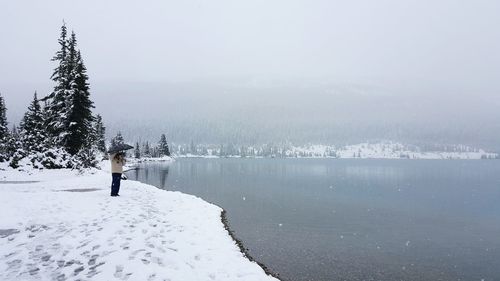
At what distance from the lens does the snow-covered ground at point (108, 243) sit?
9.74m

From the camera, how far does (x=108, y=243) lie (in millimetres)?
11789

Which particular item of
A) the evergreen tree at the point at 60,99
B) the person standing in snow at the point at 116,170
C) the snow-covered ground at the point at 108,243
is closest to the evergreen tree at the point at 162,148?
the evergreen tree at the point at 60,99

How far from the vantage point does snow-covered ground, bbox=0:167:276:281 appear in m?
9.74

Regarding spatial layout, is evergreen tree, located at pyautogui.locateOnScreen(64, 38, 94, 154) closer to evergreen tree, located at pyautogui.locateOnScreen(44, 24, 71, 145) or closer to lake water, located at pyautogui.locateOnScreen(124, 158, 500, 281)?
evergreen tree, located at pyautogui.locateOnScreen(44, 24, 71, 145)

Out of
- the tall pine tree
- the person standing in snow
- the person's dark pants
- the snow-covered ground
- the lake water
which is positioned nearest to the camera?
the snow-covered ground

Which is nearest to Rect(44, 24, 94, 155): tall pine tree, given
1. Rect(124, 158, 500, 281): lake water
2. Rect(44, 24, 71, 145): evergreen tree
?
Rect(44, 24, 71, 145): evergreen tree

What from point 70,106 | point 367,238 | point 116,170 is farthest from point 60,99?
point 367,238

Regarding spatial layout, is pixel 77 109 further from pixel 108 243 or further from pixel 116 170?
pixel 108 243

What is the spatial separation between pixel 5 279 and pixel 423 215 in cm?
3664

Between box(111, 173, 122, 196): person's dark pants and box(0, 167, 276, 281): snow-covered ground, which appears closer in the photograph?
box(0, 167, 276, 281): snow-covered ground

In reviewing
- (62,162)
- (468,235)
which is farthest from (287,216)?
(62,162)

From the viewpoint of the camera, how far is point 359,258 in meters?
20.0

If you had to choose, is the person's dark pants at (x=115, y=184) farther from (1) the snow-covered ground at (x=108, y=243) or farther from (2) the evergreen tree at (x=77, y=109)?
(2) the evergreen tree at (x=77, y=109)

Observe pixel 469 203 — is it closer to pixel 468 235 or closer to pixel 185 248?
pixel 468 235
